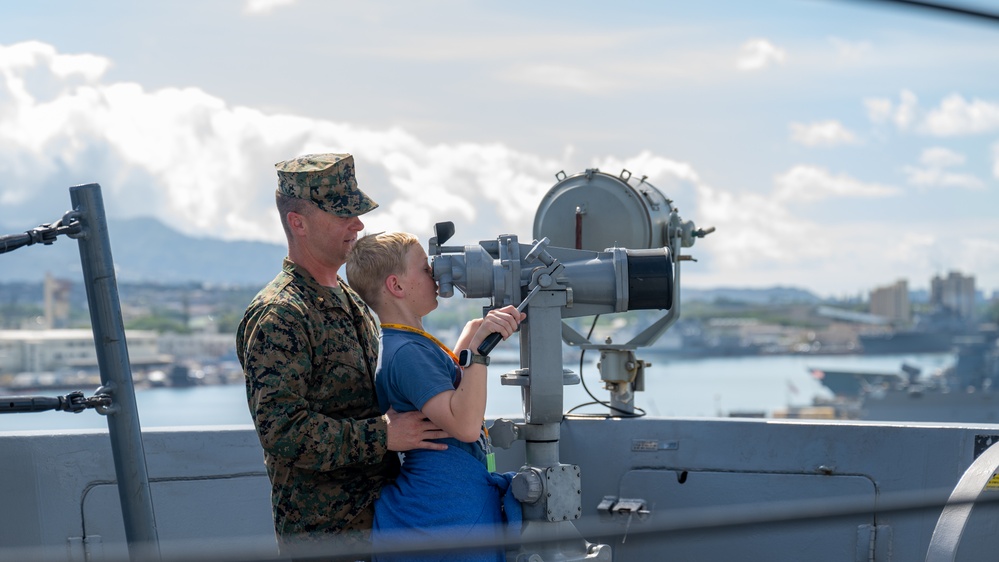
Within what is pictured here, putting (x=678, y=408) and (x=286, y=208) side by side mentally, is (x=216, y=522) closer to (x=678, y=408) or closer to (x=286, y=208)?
(x=286, y=208)

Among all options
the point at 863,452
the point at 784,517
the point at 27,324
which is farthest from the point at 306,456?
the point at 27,324

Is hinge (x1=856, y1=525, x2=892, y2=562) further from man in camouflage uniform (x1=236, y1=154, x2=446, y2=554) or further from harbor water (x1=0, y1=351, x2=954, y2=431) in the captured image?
harbor water (x1=0, y1=351, x2=954, y2=431)

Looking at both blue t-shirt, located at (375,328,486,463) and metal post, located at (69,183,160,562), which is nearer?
blue t-shirt, located at (375,328,486,463)

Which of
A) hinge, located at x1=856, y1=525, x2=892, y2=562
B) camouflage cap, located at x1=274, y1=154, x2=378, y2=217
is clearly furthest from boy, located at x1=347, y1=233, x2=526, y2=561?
hinge, located at x1=856, y1=525, x2=892, y2=562

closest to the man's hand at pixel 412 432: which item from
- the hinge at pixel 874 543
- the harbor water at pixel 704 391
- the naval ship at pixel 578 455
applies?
the naval ship at pixel 578 455

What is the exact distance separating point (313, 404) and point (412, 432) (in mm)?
264

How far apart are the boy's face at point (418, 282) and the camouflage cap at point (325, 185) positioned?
18 centimetres

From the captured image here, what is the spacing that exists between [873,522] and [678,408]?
63615 mm

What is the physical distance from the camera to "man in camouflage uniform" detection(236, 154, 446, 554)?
273cm

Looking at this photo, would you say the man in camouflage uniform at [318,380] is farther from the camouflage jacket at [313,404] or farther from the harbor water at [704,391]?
the harbor water at [704,391]

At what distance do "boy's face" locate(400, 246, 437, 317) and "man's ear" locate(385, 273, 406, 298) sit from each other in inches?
0.5

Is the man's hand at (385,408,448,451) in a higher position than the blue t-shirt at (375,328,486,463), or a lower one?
lower

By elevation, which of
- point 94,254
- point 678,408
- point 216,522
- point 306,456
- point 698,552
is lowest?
point 678,408

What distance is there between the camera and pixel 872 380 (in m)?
64.5
